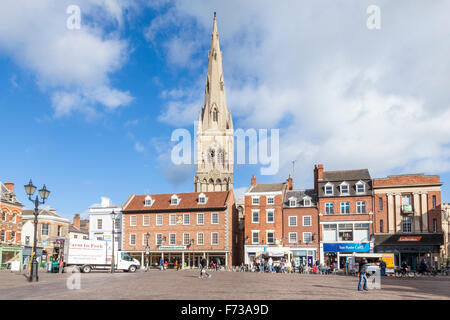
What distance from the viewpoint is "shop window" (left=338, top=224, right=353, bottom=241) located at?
5316cm

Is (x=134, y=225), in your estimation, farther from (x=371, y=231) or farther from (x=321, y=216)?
(x=371, y=231)

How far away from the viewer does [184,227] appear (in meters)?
58.8

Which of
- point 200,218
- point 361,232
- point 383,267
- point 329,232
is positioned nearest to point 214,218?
point 200,218

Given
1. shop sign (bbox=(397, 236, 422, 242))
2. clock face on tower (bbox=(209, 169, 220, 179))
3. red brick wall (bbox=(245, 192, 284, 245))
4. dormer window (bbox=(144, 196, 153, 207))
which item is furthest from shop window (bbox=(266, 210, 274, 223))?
clock face on tower (bbox=(209, 169, 220, 179))

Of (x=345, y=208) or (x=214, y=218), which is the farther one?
(x=214, y=218)

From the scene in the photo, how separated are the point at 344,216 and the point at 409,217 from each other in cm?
725

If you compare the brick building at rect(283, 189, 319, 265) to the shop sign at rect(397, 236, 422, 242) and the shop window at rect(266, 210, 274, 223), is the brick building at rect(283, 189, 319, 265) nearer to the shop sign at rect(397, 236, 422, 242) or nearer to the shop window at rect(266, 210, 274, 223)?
the shop window at rect(266, 210, 274, 223)

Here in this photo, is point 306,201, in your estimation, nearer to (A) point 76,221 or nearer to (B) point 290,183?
(B) point 290,183

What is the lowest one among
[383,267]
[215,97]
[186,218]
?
[383,267]

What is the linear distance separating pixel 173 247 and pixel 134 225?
683cm

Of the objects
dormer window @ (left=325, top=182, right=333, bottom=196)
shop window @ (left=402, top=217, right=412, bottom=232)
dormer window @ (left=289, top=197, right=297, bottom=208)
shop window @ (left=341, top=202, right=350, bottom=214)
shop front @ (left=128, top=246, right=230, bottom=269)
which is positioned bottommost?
shop front @ (left=128, top=246, right=230, bottom=269)

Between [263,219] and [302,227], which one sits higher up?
[263,219]

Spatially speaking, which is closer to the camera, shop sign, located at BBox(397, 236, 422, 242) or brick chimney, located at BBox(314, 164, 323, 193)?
shop sign, located at BBox(397, 236, 422, 242)
